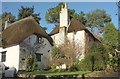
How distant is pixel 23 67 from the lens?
20.1 meters

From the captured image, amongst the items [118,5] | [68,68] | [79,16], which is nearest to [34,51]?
[68,68]

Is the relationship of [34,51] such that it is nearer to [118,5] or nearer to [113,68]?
[113,68]

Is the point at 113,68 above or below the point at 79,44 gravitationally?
below

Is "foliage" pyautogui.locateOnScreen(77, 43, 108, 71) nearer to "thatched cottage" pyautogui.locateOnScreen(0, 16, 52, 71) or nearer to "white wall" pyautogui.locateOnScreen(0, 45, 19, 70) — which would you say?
"thatched cottage" pyautogui.locateOnScreen(0, 16, 52, 71)

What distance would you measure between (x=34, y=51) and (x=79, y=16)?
1583 cm

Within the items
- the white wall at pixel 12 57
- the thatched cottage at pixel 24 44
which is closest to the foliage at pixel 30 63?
the thatched cottage at pixel 24 44

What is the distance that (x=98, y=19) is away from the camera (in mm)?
37406

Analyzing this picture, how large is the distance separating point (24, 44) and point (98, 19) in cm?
1937

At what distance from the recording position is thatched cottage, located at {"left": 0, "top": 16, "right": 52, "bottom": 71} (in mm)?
20375

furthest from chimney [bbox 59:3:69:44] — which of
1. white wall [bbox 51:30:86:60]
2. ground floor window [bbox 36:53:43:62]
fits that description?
ground floor window [bbox 36:53:43:62]

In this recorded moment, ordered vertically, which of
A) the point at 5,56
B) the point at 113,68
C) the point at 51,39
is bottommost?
the point at 113,68

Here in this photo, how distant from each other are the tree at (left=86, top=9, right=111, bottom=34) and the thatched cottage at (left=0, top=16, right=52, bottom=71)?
14.8 metres

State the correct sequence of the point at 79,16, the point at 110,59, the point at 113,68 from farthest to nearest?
the point at 79,16 → the point at 110,59 → the point at 113,68

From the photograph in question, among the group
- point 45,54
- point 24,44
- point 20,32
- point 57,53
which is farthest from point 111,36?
point 20,32
